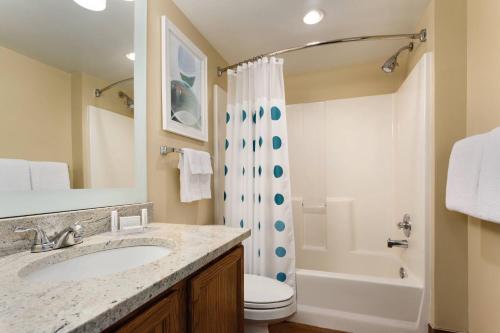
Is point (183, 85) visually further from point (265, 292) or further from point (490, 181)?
point (490, 181)

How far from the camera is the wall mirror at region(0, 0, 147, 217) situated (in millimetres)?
773

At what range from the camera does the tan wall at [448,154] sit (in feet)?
4.49

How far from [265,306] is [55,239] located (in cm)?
102

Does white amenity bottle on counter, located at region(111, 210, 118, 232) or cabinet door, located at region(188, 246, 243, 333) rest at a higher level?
white amenity bottle on counter, located at region(111, 210, 118, 232)

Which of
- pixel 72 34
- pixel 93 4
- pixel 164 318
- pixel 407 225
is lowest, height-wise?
pixel 407 225

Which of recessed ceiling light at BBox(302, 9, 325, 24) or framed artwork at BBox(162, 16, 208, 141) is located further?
recessed ceiling light at BBox(302, 9, 325, 24)

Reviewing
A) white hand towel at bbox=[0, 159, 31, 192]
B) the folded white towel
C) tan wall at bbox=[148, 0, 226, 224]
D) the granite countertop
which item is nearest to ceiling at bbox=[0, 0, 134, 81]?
tan wall at bbox=[148, 0, 226, 224]

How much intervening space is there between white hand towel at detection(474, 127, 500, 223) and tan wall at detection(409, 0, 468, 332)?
0.42m

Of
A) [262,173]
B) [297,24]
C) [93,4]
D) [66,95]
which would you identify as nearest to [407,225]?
[262,173]

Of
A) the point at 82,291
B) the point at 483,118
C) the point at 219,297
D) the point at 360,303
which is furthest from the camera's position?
the point at 360,303

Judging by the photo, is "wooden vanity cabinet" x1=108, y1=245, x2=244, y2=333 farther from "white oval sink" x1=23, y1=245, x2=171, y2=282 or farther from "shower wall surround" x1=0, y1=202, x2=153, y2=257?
"shower wall surround" x1=0, y1=202, x2=153, y2=257

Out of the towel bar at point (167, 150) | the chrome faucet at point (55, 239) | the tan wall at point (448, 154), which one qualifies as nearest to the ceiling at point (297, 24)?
the tan wall at point (448, 154)

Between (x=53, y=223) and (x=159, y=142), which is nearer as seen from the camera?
(x=53, y=223)

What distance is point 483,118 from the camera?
1.21 m
